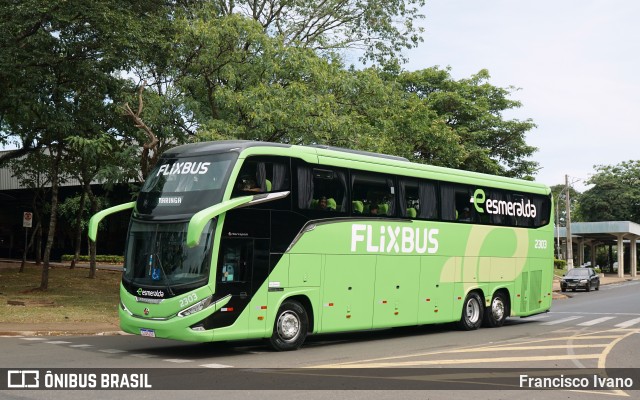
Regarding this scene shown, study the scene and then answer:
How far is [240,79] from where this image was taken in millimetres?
24016

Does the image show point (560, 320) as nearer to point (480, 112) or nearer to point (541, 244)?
point (541, 244)

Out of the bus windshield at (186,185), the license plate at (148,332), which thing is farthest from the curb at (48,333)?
the bus windshield at (186,185)

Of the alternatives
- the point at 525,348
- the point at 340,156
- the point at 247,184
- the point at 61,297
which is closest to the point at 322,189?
the point at 340,156

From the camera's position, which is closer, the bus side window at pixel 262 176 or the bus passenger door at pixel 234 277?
the bus passenger door at pixel 234 277

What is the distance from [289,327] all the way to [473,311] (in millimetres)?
7396

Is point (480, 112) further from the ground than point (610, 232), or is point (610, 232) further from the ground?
point (480, 112)

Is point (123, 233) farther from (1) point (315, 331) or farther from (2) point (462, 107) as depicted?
(1) point (315, 331)

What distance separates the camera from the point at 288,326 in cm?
1508

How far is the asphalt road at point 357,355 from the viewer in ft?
33.2

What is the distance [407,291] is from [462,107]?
3425 cm

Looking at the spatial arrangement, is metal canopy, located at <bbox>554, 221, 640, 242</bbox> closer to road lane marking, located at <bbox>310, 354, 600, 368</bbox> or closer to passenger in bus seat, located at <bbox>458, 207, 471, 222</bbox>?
passenger in bus seat, located at <bbox>458, 207, 471, 222</bbox>

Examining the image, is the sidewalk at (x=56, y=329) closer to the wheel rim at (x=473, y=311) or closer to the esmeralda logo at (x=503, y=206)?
the wheel rim at (x=473, y=311)

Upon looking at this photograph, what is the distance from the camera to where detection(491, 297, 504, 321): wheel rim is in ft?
69.5
